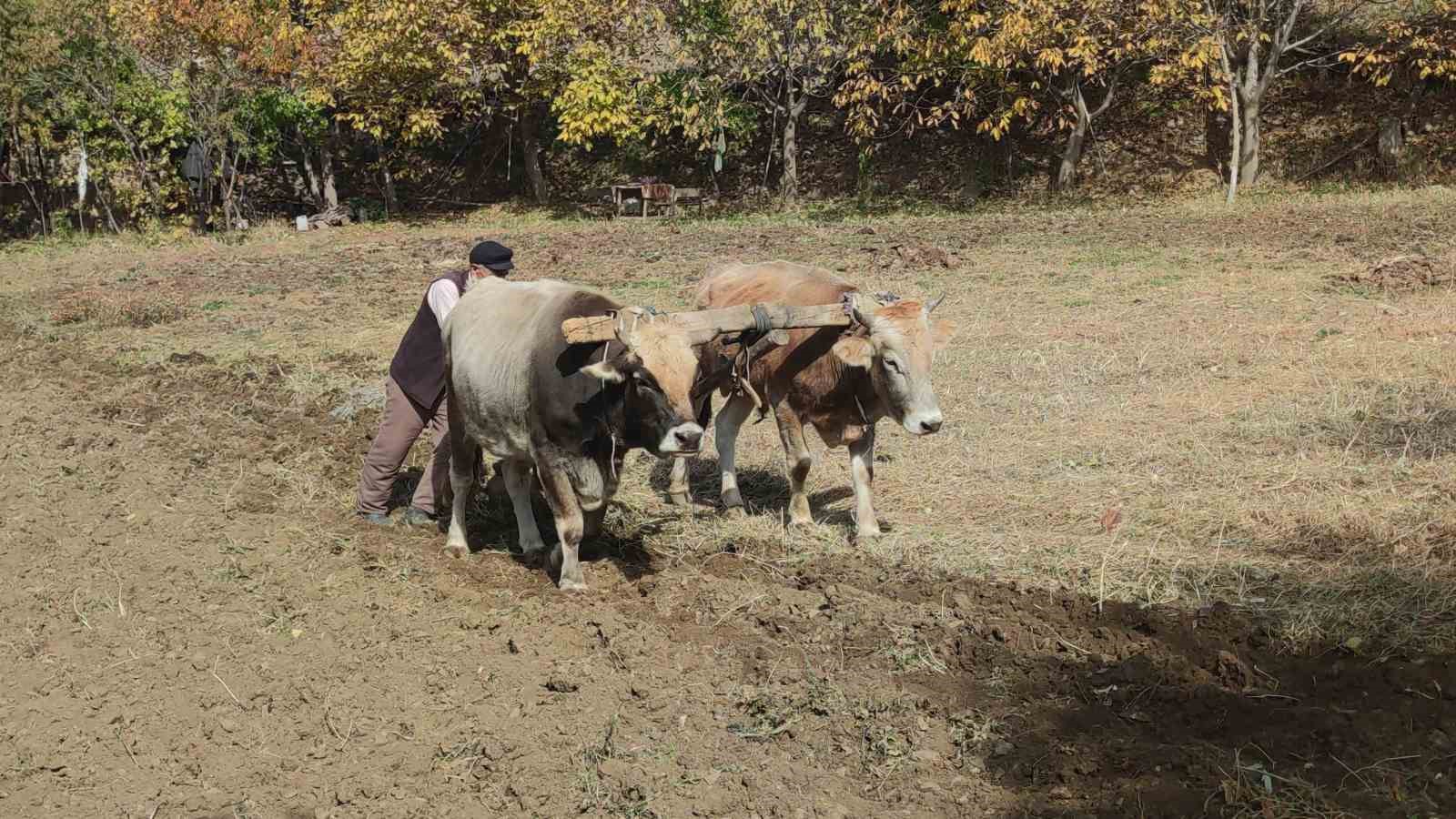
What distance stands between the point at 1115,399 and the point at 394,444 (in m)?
5.89

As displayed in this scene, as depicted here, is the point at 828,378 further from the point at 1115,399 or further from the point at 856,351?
the point at 1115,399

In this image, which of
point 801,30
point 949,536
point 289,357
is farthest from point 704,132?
point 949,536

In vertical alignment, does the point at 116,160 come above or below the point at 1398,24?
below

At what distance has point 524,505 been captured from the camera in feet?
26.6

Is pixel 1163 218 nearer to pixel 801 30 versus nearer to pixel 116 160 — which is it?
pixel 801 30

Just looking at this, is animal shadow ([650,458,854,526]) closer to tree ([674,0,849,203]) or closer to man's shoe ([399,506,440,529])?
man's shoe ([399,506,440,529])

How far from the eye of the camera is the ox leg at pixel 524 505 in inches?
318

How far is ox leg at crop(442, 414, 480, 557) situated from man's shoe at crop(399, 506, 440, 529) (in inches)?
20.7

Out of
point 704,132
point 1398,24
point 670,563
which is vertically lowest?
point 670,563

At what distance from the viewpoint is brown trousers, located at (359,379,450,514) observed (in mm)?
8406

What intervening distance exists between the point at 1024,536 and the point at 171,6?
25.0 meters

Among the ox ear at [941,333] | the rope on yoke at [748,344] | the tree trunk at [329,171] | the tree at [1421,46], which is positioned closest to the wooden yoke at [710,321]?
the rope on yoke at [748,344]

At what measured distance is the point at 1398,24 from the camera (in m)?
→ 23.7

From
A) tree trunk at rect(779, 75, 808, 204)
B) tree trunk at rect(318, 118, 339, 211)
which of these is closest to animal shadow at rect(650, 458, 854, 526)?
tree trunk at rect(779, 75, 808, 204)
